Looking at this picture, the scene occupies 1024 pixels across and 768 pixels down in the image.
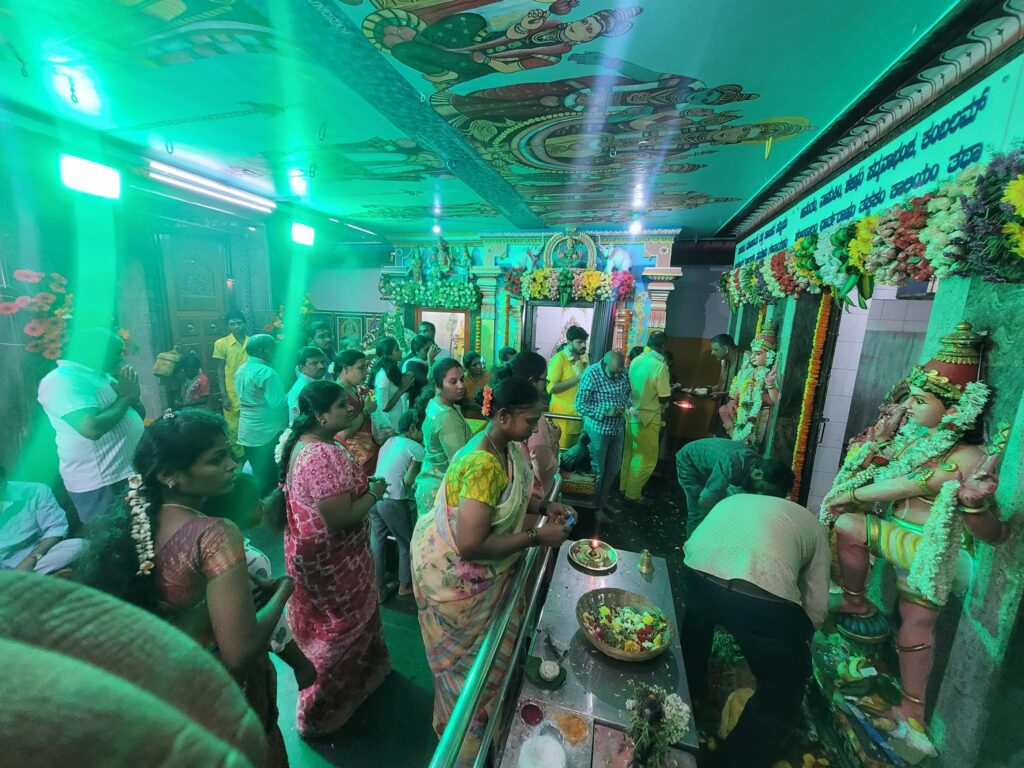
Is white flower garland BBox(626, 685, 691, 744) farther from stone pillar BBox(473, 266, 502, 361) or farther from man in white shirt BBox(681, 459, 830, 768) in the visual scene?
stone pillar BBox(473, 266, 502, 361)

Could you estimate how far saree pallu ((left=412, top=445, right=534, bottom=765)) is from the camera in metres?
2.02

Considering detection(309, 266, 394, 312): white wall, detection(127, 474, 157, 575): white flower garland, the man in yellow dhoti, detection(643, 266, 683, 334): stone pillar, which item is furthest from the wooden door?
detection(643, 266, 683, 334): stone pillar

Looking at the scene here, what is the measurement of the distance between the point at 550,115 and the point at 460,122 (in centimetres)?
75

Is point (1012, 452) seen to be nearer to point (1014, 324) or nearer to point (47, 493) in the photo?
point (1014, 324)

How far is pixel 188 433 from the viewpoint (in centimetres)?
→ 157

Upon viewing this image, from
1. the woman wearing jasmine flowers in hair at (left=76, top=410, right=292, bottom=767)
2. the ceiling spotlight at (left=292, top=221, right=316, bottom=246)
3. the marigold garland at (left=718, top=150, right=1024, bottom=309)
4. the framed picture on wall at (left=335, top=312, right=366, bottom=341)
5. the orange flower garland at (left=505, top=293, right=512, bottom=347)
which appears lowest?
the woman wearing jasmine flowers in hair at (left=76, top=410, right=292, bottom=767)

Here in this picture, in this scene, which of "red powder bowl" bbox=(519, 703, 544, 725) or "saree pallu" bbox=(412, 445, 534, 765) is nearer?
"red powder bowl" bbox=(519, 703, 544, 725)

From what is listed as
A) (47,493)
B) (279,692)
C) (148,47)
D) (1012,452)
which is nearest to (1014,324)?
(1012,452)

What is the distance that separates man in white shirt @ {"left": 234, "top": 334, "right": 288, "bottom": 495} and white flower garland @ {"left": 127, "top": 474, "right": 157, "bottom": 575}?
10.0ft

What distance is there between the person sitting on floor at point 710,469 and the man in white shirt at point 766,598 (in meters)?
1.35

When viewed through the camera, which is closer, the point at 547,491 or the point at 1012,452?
the point at 1012,452

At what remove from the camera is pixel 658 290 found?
7312 mm

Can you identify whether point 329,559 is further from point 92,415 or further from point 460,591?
point 92,415

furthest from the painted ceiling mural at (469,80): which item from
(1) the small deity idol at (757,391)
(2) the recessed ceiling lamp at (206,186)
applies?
(1) the small deity idol at (757,391)
